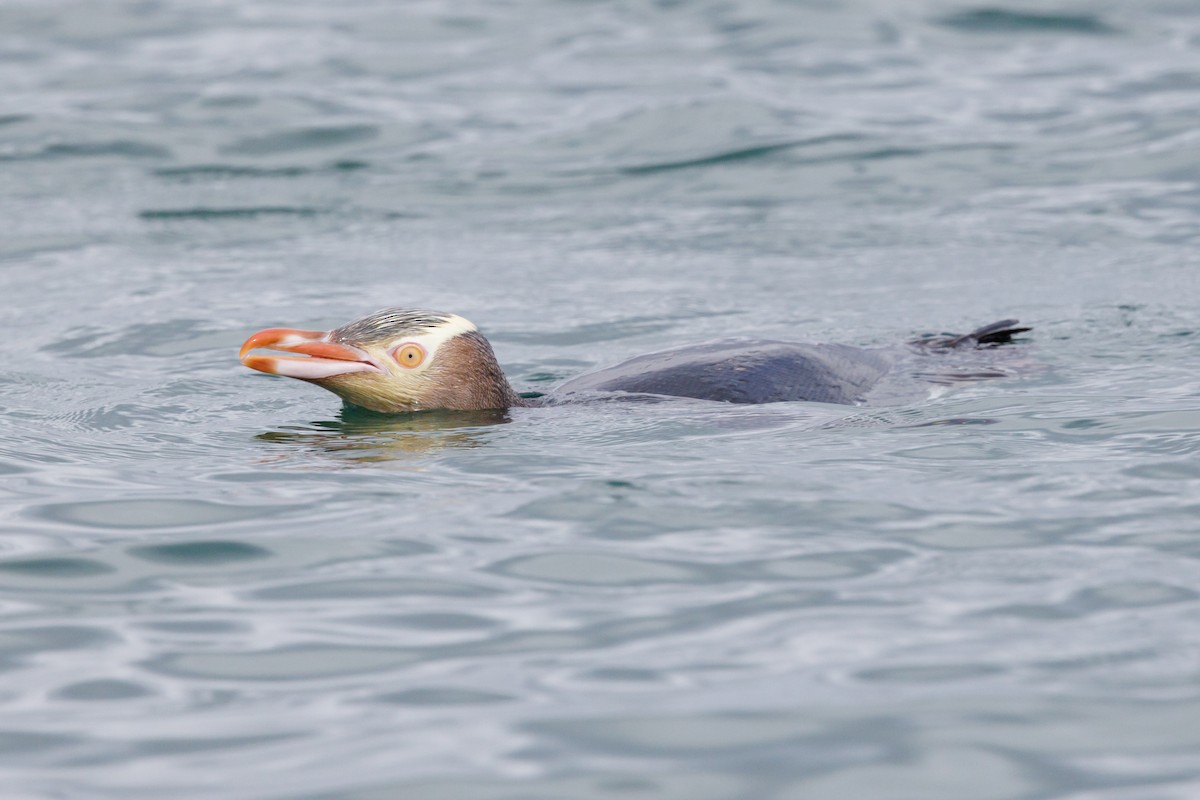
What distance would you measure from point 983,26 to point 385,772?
1536 cm

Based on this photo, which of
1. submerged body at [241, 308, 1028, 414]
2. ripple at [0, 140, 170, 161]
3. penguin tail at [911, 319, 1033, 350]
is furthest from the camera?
ripple at [0, 140, 170, 161]

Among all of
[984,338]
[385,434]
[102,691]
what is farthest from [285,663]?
[984,338]

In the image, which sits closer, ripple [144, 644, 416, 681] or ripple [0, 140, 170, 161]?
ripple [144, 644, 416, 681]

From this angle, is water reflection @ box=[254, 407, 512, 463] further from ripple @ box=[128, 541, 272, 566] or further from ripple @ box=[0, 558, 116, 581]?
ripple @ box=[0, 558, 116, 581]

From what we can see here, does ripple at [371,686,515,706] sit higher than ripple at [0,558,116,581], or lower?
lower

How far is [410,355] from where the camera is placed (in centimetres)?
805

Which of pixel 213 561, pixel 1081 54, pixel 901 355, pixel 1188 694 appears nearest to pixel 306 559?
pixel 213 561

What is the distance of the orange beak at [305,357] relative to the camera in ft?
24.3

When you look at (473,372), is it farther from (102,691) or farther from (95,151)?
(95,151)

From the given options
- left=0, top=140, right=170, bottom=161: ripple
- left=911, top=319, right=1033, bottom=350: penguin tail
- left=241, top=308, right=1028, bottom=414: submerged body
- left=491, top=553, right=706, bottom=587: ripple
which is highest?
left=0, top=140, right=170, bottom=161: ripple

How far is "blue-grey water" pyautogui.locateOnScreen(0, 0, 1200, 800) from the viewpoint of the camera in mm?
4363

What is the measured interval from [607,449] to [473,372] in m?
1.26

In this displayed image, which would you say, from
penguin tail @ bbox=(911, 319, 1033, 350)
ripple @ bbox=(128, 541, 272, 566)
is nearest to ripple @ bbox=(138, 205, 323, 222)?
penguin tail @ bbox=(911, 319, 1033, 350)

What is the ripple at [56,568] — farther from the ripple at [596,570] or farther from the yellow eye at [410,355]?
the yellow eye at [410,355]
